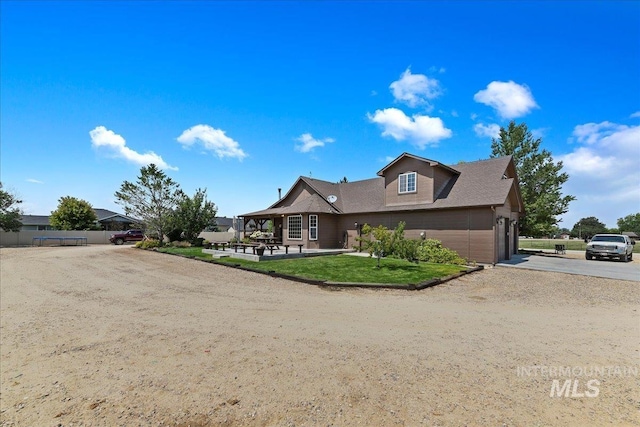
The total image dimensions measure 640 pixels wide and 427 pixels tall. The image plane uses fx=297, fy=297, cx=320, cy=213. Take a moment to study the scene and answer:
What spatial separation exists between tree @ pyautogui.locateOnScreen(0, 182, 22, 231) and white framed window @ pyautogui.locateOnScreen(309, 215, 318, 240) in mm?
34787

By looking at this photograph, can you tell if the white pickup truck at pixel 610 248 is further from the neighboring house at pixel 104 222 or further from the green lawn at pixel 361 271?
the neighboring house at pixel 104 222

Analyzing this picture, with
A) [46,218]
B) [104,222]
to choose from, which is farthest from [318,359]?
[46,218]

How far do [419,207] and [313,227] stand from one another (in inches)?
298

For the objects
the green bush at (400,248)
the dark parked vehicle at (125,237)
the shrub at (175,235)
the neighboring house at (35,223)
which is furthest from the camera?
the neighboring house at (35,223)

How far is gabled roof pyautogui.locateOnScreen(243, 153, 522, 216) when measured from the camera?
16500 mm

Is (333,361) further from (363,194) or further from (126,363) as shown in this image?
(363,194)

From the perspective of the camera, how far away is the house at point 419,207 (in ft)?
52.8

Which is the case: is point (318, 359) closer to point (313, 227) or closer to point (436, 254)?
point (436, 254)

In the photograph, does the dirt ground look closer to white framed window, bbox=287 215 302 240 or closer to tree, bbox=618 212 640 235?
white framed window, bbox=287 215 302 240

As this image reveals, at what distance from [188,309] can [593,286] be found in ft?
42.3

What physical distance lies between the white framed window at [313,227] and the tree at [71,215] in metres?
36.8

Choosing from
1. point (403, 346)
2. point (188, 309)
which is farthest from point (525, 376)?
point (188, 309)

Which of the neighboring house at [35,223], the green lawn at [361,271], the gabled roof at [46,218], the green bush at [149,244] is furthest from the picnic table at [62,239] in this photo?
the green lawn at [361,271]

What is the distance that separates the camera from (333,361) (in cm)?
433
